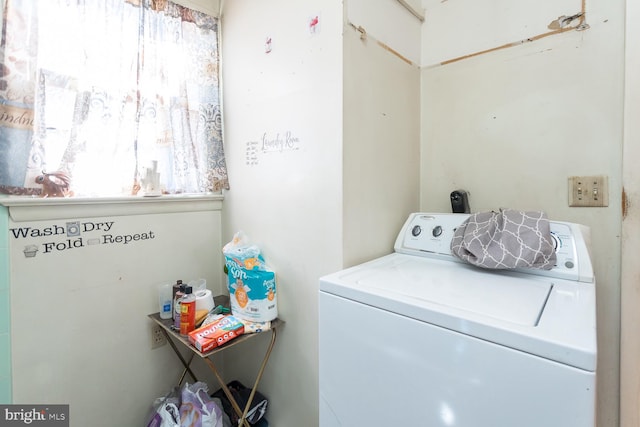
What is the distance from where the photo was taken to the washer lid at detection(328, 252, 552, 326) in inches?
27.3

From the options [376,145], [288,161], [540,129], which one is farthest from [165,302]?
[540,129]

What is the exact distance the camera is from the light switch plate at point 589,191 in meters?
1.09

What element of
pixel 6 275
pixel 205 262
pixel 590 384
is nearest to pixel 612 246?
pixel 590 384

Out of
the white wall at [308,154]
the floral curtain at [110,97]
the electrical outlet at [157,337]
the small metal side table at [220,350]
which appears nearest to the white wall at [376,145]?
the white wall at [308,154]

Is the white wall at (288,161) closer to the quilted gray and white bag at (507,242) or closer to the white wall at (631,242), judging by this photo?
the quilted gray and white bag at (507,242)

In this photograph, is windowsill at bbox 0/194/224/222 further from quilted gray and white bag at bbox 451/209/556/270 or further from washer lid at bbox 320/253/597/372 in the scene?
quilted gray and white bag at bbox 451/209/556/270

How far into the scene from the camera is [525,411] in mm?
562

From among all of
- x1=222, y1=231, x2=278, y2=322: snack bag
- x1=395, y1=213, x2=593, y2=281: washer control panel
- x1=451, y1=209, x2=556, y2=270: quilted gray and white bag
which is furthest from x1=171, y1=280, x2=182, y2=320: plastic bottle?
x1=451, y1=209, x2=556, y2=270: quilted gray and white bag

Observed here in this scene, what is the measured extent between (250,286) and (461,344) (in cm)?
88

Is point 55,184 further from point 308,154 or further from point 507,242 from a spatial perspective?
point 507,242

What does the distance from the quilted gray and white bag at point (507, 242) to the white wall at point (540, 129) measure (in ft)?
1.08

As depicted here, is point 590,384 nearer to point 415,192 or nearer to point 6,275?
point 415,192

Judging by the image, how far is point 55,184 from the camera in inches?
44.4

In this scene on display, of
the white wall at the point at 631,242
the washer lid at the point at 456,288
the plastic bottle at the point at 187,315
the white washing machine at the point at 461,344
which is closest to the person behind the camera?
the white washing machine at the point at 461,344
